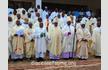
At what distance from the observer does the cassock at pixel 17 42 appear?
998cm

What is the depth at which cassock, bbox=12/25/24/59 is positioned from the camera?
9.98 metres

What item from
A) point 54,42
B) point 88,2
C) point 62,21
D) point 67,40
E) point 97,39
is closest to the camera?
point 54,42

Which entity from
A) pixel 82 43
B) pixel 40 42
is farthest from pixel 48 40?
pixel 82 43

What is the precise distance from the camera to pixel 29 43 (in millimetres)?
10305

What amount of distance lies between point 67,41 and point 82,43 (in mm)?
569

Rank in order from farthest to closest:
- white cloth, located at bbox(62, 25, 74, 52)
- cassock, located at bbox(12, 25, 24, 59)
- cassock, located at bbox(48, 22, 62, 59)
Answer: white cloth, located at bbox(62, 25, 74, 52)
cassock, located at bbox(48, 22, 62, 59)
cassock, located at bbox(12, 25, 24, 59)

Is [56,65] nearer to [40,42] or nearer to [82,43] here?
[40,42]

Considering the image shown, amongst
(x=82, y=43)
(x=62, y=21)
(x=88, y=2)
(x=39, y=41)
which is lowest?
(x=82, y=43)

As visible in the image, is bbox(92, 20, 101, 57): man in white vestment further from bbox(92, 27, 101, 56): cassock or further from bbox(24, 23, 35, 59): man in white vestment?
bbox(24, 23, 35, 59): man in white vestment

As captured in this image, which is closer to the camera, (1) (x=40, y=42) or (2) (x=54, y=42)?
(1) (x=40, y=42)

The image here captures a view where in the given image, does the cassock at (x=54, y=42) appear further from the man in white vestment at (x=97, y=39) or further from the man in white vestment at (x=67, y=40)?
the man in white vestment at (x=97, y=39)

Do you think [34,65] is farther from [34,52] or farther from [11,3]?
[11,3]

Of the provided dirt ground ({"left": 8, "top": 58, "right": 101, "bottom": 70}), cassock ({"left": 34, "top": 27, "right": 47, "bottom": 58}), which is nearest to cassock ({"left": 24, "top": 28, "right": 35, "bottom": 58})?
cassock ({"left": 34, "top": 27, "right": 47, "bottom": 58})

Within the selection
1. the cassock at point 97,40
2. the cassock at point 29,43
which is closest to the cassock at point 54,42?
the cassock at point 29,43
